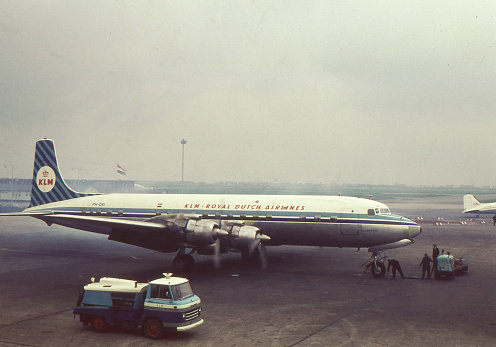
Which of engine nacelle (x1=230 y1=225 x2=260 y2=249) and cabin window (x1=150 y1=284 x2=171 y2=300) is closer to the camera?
cabin window (x1=150 y1=284 x2=171 y2=300)

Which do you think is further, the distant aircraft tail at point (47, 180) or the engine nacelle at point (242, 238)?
the distant aircraft tail at point (47, 180)

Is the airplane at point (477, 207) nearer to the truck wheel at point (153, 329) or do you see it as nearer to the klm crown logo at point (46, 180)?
the klm crown logo at point (46, 180)

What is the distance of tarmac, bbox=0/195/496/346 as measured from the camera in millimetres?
14555

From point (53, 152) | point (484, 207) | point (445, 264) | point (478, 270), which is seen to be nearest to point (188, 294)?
point (445, 264)

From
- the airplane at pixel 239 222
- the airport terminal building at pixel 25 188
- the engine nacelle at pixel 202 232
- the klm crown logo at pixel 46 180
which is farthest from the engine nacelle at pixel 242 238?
the airport terminal building at pixel 25 188

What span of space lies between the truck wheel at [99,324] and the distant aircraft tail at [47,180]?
21.8 m

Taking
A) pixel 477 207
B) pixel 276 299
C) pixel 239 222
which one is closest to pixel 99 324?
pixel 276 299

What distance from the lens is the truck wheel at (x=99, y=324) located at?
49.2ft

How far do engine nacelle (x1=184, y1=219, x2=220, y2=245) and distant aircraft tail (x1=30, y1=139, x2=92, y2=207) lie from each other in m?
14.8

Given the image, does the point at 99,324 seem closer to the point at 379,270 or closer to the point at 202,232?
the point at 202,232

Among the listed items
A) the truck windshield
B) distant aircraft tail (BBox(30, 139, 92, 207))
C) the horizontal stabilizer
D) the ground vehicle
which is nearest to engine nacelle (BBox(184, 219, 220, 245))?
the truck windshield

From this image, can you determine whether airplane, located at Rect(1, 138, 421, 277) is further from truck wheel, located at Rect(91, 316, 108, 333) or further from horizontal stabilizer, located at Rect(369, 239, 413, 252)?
truck wheel, located at Rect(91, 316, 108, 333)

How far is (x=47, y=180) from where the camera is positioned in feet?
116

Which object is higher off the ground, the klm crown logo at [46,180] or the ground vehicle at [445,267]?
the klm crown logo at [46,180]
